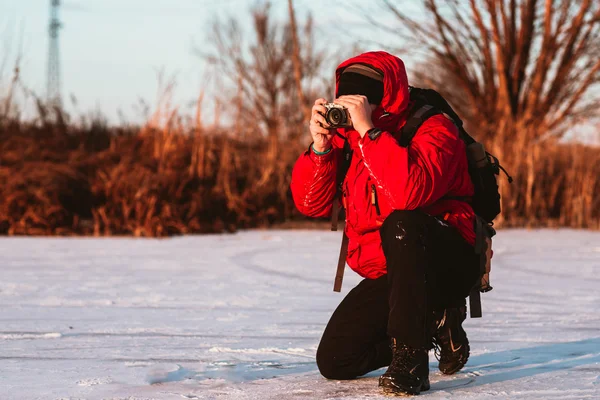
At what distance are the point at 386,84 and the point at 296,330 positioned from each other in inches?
61.0

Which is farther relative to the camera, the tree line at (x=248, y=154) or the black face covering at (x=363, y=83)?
the tree line at (x=248, y=154)

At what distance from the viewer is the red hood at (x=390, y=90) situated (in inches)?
126

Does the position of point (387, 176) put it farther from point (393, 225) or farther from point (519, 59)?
point (519, 59)

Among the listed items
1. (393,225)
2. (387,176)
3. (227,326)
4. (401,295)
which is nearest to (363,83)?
(387,176)

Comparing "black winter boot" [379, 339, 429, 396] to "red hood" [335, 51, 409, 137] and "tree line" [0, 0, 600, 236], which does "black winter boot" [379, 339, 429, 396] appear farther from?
"tree line" [0, 0, 600, 236]

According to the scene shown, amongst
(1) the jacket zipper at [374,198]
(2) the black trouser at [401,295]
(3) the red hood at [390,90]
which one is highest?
(3) the red hood at [390,90]

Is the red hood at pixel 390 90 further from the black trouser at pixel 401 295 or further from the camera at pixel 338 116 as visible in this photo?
the black trouser at pixel 401 295

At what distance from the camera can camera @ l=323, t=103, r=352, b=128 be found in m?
3.21

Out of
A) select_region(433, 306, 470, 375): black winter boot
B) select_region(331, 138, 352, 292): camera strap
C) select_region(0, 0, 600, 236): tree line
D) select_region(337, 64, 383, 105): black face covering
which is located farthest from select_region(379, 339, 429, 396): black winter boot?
select_region(0, 0, 600, 236): tree line

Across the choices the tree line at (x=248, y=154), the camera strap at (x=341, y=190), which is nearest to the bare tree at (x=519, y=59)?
the tree line at (x=248, y=154)

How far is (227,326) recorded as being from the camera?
4.43 meters

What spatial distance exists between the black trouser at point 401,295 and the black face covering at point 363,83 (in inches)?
16.8

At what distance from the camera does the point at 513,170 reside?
1116 centimetres

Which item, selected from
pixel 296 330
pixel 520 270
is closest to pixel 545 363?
pixel 296 330
